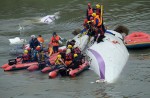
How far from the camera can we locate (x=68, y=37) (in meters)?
24.3

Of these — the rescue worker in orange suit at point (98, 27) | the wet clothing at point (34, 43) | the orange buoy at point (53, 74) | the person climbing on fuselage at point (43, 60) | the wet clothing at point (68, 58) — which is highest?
the rescue worker in orange suit at point (98, 27)

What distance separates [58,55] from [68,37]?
7.59 m

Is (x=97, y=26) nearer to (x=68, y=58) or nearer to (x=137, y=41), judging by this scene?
(x=137, y=41)

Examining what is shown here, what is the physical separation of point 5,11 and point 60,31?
35.8ft

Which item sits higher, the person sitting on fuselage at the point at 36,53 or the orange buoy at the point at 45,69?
the person sitting on fuselage at the point at 36,53

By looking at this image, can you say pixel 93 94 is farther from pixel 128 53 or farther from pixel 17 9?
pixel 17 9

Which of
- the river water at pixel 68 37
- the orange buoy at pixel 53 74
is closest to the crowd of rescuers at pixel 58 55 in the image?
the orange buoy at pixel 53 74

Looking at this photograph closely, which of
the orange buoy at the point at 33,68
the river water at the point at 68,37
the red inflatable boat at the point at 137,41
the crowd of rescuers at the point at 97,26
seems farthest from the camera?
the red inflatable boat at the point at 137,41

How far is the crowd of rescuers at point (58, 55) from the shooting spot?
54.7ft

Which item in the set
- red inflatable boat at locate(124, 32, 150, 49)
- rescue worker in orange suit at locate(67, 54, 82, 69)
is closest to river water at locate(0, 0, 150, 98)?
red inflatable boat at locate(124, 32, 150, 49)

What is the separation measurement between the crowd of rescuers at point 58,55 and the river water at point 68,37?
2.17 ft

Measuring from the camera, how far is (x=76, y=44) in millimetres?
19453

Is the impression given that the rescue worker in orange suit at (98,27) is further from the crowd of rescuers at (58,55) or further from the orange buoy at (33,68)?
the orange buoy at (33,68)

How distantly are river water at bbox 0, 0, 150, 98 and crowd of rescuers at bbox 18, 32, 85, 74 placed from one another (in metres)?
0.66
